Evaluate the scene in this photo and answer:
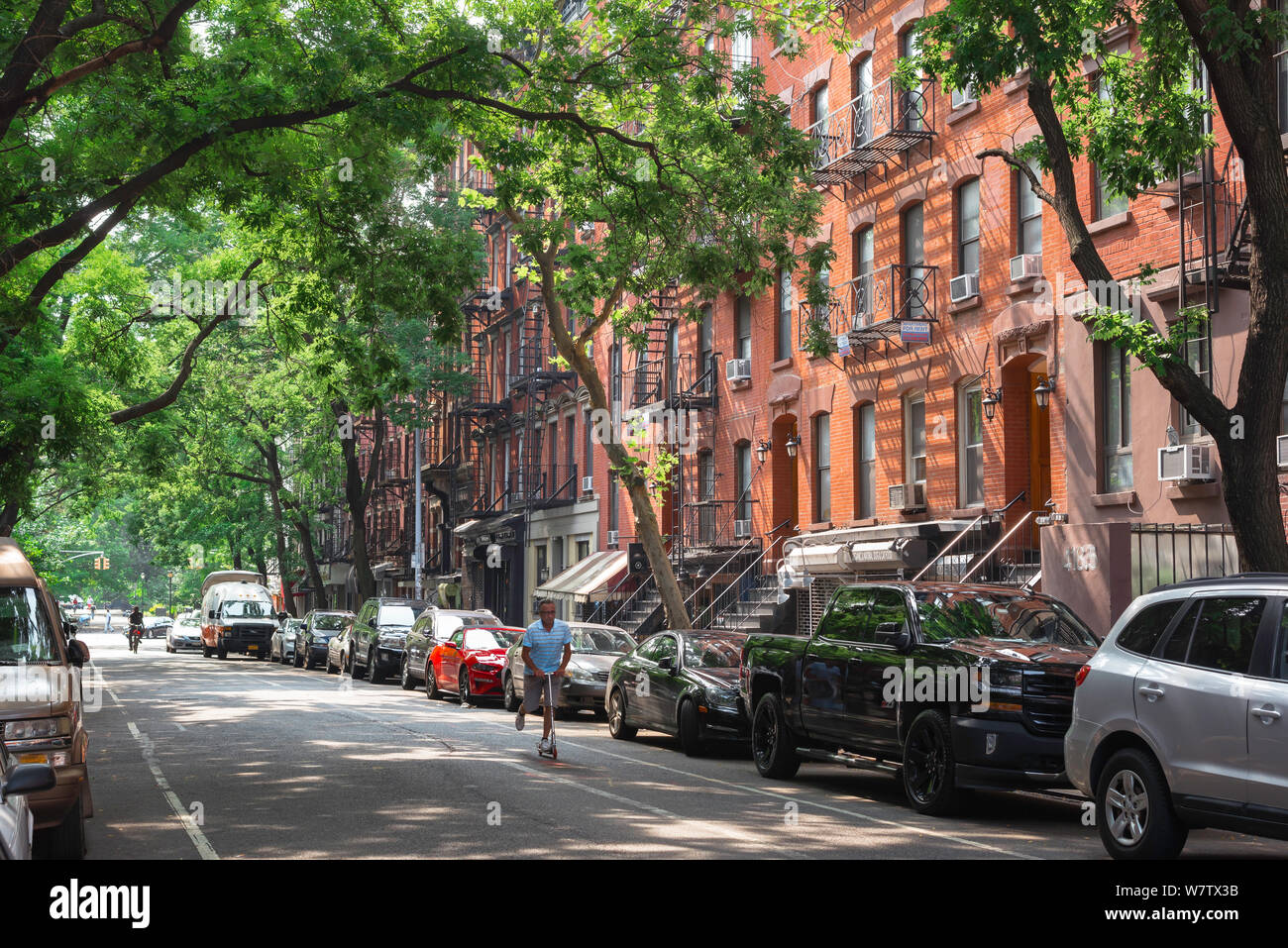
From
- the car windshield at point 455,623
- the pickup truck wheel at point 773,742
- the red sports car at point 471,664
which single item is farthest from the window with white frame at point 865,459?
the pickup truck wheel at point 773,742

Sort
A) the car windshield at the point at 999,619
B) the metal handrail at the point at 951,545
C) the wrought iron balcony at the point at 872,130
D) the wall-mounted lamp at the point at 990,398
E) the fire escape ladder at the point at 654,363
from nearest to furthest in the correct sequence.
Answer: the car windshield at the point at 999,619 < the metal handrail at the point at 951,545 < the wall-mounted lamp at the point at 990,398 < the wrought iron balcony at the point at 872,130 < the fire escape ladder at the point at 654,363

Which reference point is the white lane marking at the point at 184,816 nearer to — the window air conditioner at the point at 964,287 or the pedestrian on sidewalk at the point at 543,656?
the pedestrian on sidewalk at the point at 543,656

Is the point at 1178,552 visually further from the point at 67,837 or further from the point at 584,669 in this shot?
the point at 67,837

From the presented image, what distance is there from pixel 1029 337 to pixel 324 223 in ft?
34.3

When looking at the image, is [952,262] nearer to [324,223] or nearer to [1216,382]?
[1216,382]

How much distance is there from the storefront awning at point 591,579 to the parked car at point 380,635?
3.31 meters

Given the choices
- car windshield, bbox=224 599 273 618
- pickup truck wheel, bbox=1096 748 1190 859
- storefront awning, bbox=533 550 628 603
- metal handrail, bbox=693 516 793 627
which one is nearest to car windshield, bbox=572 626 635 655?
metal handrail, bbox=693 516 793 627

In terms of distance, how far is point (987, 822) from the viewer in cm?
1198

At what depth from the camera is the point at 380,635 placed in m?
34.2

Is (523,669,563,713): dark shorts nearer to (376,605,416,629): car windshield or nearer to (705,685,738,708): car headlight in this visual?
(705,685,738,708): car headlight

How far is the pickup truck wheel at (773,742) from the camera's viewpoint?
14.8 metres

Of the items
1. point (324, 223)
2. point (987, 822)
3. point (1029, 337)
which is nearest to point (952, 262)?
point (1029, 337)

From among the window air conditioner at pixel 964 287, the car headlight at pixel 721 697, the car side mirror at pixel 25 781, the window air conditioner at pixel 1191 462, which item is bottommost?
the car headlight at pixel 721 697

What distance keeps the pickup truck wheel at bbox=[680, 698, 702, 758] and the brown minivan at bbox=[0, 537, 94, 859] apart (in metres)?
8.30
